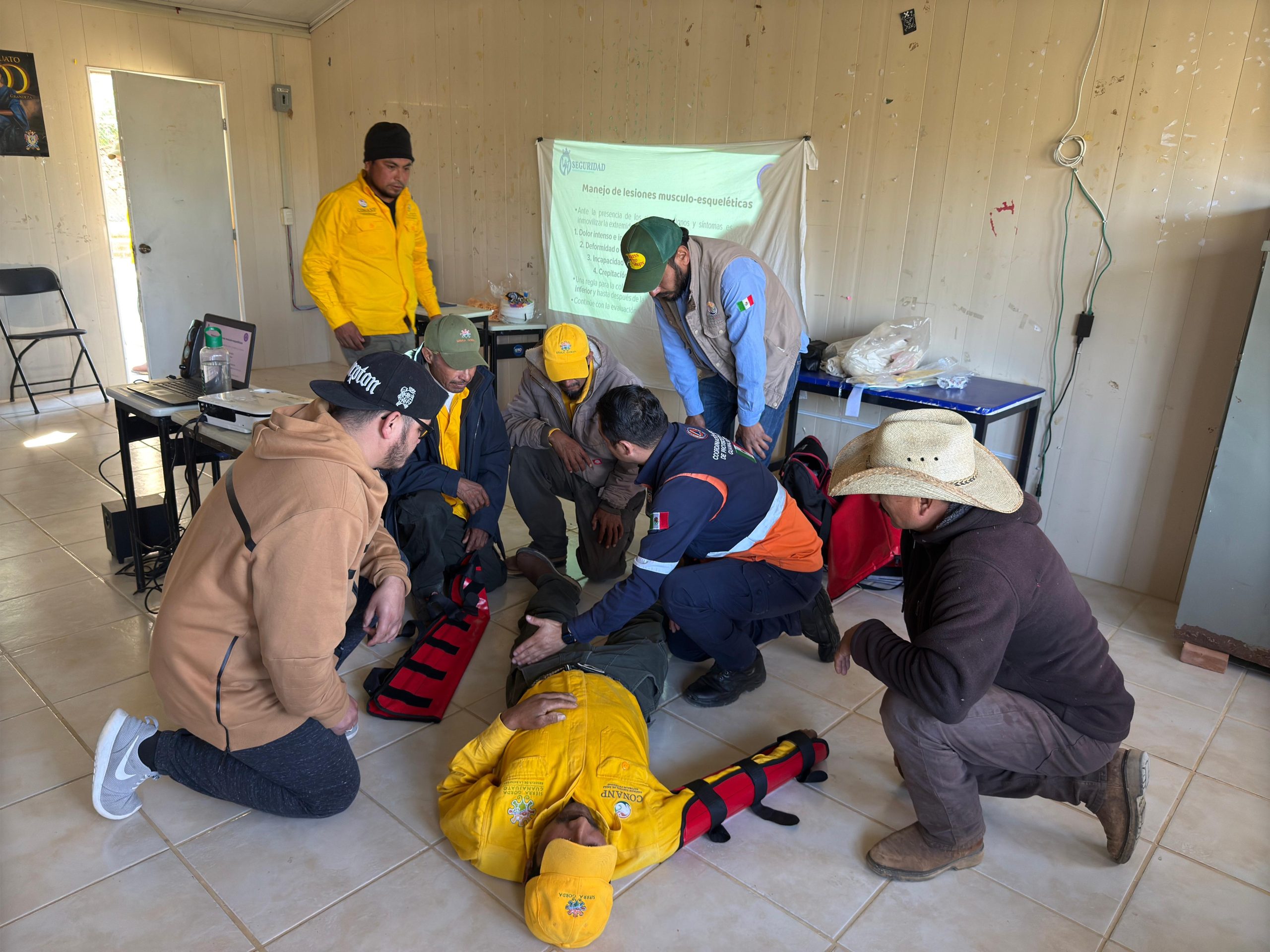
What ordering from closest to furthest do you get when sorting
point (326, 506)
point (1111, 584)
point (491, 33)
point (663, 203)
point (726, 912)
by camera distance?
point (326, 506), point (726, 912), point (1111, 584), point (663, 203), point (491, 33)

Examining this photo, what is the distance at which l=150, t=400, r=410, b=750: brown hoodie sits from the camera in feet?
4.98

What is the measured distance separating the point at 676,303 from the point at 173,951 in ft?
8.02

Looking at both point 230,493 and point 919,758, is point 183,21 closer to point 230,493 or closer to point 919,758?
point 230,493

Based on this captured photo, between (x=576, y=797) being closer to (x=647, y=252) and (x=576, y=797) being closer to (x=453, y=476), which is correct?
(x=453, y=476)

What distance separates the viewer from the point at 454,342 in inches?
106

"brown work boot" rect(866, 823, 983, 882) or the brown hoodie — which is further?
"brown work boot" rect(866, 823, 983, 882)

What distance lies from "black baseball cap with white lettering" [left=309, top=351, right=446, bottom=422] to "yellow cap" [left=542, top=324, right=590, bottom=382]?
3.88ft

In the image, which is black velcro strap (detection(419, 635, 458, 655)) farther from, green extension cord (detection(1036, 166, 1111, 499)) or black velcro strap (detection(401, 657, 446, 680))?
green extension cord (detection(1036, 166, 1111, 499))

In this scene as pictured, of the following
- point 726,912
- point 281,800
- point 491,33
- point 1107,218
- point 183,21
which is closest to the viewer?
point 726,912

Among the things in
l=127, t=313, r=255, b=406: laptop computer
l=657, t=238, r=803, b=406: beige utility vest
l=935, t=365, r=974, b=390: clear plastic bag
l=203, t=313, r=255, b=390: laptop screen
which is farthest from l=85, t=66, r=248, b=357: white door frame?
l=935, t=365, r=974, b=390: clear plastic bag

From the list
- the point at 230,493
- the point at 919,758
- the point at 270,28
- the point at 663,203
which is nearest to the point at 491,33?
the point at 663,203

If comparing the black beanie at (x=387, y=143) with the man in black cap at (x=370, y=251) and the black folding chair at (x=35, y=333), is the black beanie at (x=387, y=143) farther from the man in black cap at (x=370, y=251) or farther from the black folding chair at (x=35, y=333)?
the black folding chair at (x=35, y=333)

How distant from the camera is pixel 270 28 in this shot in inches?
245

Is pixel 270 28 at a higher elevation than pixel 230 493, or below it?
higher
